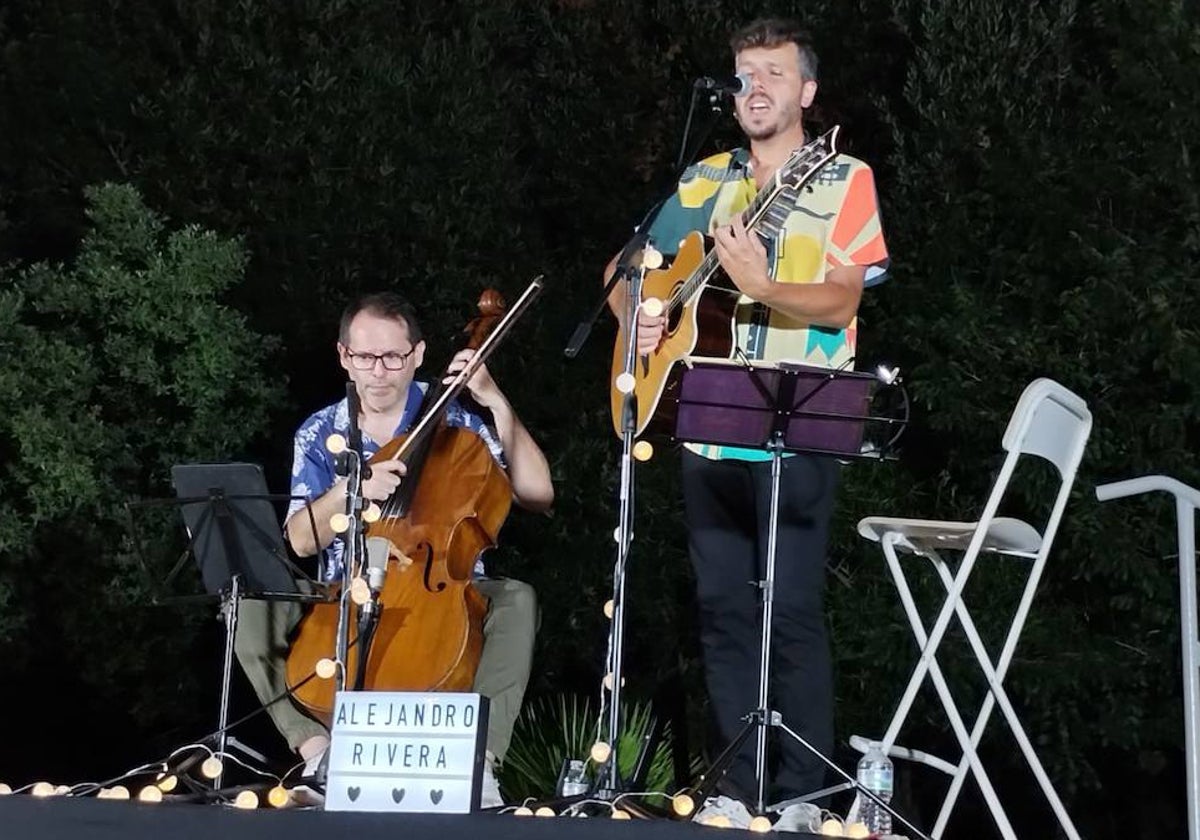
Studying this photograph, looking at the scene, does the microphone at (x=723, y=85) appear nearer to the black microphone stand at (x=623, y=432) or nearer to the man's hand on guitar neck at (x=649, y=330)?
the black microphone stand at (x=623, y=432)

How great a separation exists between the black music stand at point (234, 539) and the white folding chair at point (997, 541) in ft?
3.72

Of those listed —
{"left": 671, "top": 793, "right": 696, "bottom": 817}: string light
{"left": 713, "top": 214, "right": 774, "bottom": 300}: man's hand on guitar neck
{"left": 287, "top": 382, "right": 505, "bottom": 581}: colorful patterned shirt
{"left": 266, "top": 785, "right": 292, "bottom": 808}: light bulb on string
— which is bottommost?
{"left": 266, "top": 785, "right": 292, "bottom": 808}: light bulb on string

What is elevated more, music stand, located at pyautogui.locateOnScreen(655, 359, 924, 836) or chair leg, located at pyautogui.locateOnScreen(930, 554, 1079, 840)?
music stand, located at pyautogui.locateOnScreen(655, 359, 924, 836)

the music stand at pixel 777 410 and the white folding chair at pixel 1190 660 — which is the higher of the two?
the music stand at pixel 777 410

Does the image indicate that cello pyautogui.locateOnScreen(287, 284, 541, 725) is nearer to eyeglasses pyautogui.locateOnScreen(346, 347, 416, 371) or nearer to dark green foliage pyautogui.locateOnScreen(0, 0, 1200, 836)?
eyeglasses pyautogui.locateOnScreen(346, 347, 416, 371)

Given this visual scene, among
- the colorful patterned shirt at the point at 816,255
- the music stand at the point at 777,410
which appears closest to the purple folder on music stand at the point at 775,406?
the music stand at the point at 777,410

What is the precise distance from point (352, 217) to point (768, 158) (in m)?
2.21

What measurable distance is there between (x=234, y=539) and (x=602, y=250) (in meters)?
2.59

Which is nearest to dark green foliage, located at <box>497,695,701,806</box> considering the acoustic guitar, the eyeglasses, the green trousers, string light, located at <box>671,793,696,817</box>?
the green trousers

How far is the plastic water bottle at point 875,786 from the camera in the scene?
2811mm

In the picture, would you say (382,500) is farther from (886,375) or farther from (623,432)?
(886,375)

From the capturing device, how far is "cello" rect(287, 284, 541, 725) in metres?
3.26

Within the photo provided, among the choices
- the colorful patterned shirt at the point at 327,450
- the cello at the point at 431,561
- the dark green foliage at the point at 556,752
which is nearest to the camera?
the cello at the point at 431,561

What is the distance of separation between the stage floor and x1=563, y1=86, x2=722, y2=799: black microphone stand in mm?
406
